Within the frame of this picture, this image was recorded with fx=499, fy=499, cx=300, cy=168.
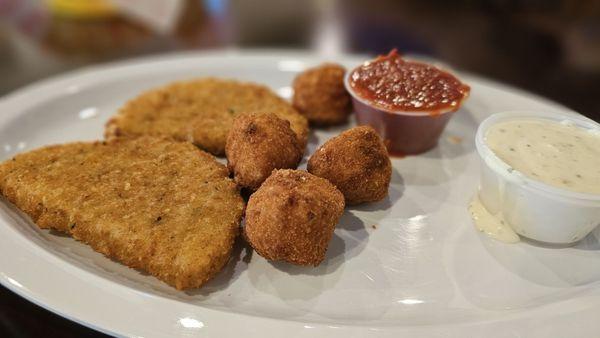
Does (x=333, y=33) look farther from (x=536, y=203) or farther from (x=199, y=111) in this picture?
(x=536, y=203)

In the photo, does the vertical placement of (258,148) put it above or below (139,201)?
above

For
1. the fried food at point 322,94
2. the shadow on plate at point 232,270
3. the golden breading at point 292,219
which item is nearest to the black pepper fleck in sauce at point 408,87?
the fried food at point 322,94

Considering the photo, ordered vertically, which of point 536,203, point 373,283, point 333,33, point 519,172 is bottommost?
point 333,33

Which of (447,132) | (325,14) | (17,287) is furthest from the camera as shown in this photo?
(325,14)

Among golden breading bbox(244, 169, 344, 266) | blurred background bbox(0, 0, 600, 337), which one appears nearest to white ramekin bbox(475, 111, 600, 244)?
golden breading bbox(244, 169, 344, 266)

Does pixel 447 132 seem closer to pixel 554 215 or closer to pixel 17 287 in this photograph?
A: pixel 554 215

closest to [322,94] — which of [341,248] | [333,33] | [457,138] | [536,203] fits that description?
[457,138]

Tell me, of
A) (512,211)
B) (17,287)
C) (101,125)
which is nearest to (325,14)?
(101,125)
